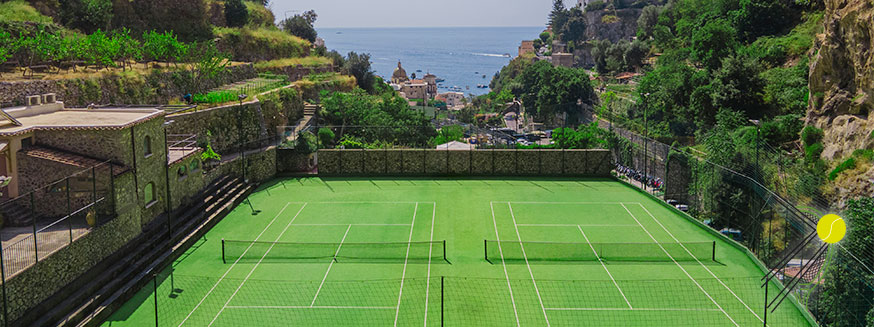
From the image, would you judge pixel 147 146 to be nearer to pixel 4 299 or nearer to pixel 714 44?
pixel 4 299

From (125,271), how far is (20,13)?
2734cm

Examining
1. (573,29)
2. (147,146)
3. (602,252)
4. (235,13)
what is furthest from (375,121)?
(573,29)

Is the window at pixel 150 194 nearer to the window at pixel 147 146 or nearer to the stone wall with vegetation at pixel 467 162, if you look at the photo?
the window at pixel 147 146

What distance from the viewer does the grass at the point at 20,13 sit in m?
37.6

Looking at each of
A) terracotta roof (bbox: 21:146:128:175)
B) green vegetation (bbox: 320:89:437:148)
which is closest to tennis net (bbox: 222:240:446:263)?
terracotta roof (bbox: 21:146:128:175)

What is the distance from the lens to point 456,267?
22.9m

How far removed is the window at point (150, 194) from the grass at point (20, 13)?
788 inches

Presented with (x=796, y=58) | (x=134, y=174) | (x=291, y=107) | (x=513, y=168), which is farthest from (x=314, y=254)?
(x=796, y=58)

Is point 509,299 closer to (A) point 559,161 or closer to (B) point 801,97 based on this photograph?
(A) point 559,161

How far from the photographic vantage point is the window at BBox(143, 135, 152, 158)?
23.3m

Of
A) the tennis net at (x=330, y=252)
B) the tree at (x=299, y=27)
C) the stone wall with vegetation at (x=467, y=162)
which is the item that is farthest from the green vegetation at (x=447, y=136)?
the tree at (x=299, y=27)

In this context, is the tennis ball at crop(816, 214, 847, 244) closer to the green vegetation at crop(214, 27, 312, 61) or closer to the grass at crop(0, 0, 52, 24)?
the grass at crop(0, 0, 52, 24)

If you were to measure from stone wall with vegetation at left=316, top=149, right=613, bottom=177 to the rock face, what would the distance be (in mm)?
10848

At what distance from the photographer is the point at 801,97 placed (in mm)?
38469
